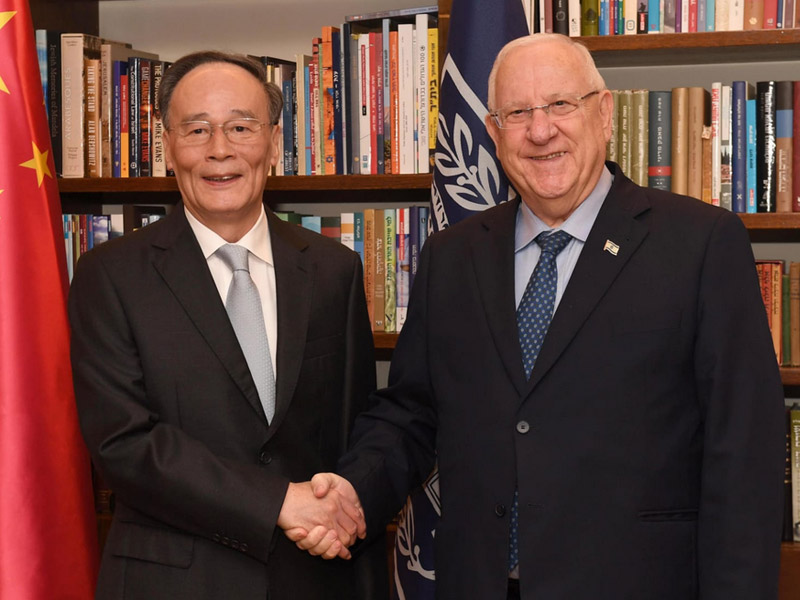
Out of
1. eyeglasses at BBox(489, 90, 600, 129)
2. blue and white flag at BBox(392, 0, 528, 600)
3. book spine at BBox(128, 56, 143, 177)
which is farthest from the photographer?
book spine at BBox(128, 56, 143, 177)

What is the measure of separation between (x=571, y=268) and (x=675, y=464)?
0.41m

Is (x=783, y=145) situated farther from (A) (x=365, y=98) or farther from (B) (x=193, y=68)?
(B) (x=193, y=68)

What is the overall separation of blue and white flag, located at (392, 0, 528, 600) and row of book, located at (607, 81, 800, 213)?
380mm

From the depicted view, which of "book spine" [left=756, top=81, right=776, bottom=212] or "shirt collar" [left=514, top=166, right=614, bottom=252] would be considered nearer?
"shirt collar" [left=514, top=166, right=614, bottom=252]

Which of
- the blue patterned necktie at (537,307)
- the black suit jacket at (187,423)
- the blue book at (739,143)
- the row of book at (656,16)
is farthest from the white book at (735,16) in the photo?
the black suit jacket at (187,423)

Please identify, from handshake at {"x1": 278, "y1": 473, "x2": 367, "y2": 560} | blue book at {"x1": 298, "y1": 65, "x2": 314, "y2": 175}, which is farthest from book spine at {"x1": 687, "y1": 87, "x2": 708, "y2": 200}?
handshake at {"x1": 278, "y1": 473, "x2": 367, "y2": 560}

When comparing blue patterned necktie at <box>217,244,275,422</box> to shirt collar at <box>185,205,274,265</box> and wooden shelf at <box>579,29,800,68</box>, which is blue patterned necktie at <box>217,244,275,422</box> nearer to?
shirt collar at <box>185,205,274,265</box>

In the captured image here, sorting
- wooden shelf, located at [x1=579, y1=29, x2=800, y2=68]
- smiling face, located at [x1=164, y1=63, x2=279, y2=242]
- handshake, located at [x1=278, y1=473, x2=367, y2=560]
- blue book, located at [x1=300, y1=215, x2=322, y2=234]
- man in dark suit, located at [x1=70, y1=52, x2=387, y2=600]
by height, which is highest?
wooden shelf, located at [x1=579, y1=29, x2=800, y2=68]

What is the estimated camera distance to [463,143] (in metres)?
2.41

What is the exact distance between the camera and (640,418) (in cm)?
168

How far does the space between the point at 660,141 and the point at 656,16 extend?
0.34 meters

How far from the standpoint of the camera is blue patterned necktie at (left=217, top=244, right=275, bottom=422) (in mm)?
1886

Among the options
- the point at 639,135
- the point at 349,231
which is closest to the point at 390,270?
the point at 349,231

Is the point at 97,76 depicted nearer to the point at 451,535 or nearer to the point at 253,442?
the point at 253,442
